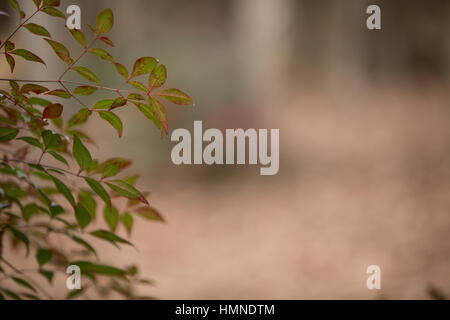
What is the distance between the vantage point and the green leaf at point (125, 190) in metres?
0.54

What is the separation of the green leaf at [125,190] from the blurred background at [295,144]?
1.80 m

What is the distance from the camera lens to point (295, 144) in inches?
144

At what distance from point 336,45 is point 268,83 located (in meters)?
0.83

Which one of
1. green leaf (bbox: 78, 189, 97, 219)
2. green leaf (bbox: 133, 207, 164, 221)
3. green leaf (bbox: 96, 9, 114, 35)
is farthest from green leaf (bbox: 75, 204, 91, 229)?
green leaf (bbox: 96, 9, 114, 35)

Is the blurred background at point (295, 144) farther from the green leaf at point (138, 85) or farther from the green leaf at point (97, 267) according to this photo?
the green leaf at point (138, 85)

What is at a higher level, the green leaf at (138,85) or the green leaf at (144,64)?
the green leaf at (144,64)

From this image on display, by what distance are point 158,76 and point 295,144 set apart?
3.18 meters

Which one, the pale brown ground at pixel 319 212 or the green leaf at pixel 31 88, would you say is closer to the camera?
the green leaf at pixel 31 88

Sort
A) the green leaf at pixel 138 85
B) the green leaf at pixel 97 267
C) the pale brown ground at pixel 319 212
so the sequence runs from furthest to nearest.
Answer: the pale brown ground at pixel 319 212, the green leaf at pixel 97 267, the green leaf at pixel 138 85

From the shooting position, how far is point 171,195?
337cm

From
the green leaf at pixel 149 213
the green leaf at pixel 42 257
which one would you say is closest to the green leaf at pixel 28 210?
the green leaf at pixel 42 257

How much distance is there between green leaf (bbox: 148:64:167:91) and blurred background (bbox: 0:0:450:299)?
1.84m

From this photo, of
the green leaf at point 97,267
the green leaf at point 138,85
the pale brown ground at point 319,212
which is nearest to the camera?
the green leaf at point 138,85

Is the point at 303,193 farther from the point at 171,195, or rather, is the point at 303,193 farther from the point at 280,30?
the point at 280,30
